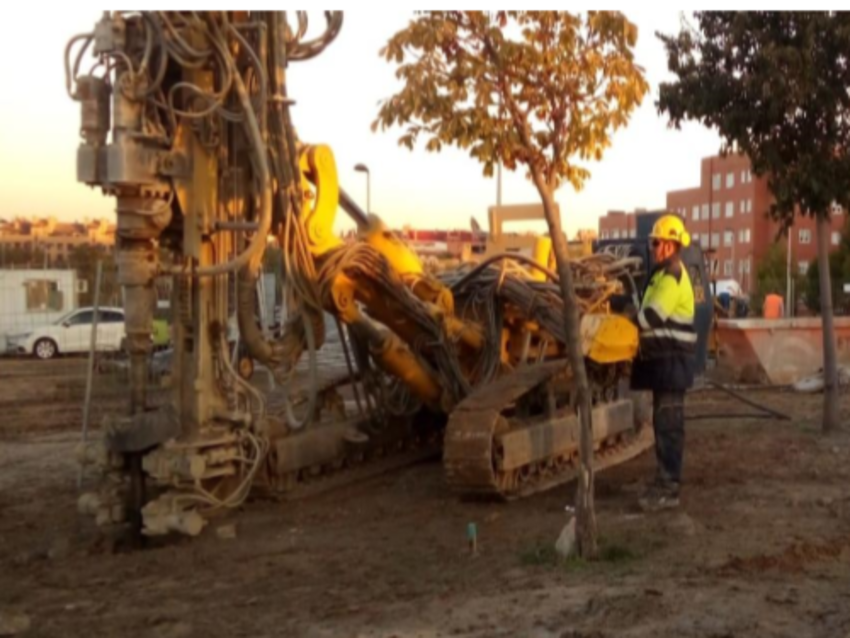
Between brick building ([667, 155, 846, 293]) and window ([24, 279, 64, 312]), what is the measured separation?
6109 cm

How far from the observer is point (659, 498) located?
8609mm

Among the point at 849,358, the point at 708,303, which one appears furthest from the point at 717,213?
the point at 708,303

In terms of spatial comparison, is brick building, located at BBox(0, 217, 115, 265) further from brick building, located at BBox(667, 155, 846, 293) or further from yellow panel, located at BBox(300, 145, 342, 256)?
brick building, located at BBox(667, 155, 846, 293)

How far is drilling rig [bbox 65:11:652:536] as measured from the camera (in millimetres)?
7840

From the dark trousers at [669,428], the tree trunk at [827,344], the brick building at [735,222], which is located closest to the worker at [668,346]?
the dark trousers at [669,428]

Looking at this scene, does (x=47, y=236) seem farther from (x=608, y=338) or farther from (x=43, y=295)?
(x=608, y=338)

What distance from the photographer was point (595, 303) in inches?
403

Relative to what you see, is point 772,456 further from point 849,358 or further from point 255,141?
point 849,358

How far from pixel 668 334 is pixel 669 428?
2.25 ft

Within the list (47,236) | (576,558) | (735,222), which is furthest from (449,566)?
(735,222)

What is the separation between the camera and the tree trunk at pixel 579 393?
7.14 meters

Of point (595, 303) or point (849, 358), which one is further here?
point (849, 358)

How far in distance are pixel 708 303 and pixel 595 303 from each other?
504 cm

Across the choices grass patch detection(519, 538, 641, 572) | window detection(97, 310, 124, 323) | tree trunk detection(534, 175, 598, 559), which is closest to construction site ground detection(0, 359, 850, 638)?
grass patch detection(519, 538, 641, 572)
